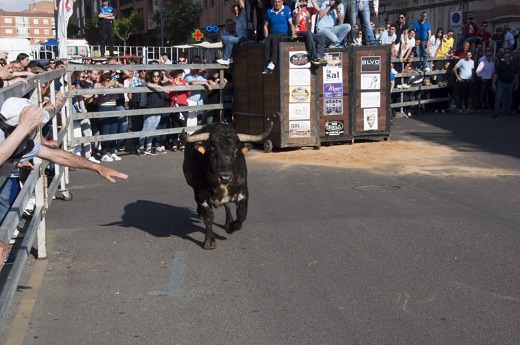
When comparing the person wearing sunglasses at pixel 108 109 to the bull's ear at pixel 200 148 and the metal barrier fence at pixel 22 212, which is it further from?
the bull's ear at pixel 200 148

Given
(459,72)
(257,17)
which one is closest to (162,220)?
(257,17)

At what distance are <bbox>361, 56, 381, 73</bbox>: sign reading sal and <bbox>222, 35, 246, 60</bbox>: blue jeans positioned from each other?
2.74m

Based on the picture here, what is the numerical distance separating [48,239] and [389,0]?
3294 cm

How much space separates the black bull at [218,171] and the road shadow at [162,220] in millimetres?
395

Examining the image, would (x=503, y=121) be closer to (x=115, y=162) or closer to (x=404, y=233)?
(x=115, y=162)

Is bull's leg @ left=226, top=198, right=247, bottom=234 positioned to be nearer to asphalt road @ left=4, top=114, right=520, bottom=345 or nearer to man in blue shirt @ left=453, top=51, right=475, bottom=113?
asphalt road @ left=4, top=114, right=520, bottom=345

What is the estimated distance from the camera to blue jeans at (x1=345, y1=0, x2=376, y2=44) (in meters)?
17.5

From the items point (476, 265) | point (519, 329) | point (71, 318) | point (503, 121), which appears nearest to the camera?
point (519, 329)

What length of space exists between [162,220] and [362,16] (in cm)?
1063

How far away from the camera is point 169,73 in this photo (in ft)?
54.3

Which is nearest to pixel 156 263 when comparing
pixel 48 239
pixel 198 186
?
pixel 198 186

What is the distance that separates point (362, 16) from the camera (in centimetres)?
1838

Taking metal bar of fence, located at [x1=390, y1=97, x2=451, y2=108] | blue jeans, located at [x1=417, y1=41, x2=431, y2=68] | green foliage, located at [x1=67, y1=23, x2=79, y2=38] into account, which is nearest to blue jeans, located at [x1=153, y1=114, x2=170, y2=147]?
metal bar of fence, located at [x1=390, y1=97, x2=451, y2=108]

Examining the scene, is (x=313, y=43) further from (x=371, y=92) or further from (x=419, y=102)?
(x=419, y=102)
